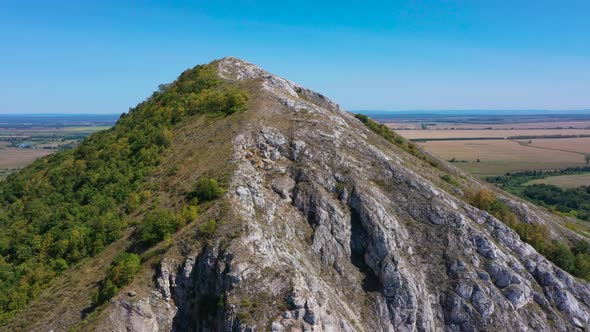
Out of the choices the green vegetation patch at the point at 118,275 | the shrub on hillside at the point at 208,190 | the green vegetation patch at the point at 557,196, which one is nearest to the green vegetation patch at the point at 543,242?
the shrub on hillside at the point at 208,190

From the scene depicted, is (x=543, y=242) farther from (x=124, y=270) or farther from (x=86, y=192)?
(x=86, y=192)

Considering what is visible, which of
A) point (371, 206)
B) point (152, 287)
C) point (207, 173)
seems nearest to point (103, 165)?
point (207, 173)

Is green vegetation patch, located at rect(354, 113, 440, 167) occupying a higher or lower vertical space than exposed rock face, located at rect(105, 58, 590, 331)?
higher

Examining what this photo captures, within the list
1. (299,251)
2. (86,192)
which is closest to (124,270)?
(299,251)

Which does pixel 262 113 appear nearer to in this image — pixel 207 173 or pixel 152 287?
pixel 207 173

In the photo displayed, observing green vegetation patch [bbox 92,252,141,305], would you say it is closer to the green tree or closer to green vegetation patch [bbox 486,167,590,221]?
the green tree

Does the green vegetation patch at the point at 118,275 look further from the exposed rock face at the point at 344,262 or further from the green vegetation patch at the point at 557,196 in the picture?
the green vegetation patch at the point at 557,196

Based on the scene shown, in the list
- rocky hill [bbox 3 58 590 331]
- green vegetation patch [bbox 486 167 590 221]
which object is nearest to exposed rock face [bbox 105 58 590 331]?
rocky hill [bbox 3 58 590 331]

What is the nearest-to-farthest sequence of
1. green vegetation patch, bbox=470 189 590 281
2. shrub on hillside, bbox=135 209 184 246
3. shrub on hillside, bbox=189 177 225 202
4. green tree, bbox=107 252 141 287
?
green tree, bbox=107 252 141 287 → shrub on hillside, bbox=135 209 184 246 → shrub on hillside, bbox=189 177 225 202 → green vegetation patch, bbox=470 189 590 281

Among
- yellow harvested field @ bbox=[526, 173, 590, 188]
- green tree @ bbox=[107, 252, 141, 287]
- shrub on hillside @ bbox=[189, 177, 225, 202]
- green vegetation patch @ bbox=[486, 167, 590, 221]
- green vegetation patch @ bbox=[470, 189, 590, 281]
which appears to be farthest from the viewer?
yellow harvested field @ bbox=[526, 173, 590, 188]
